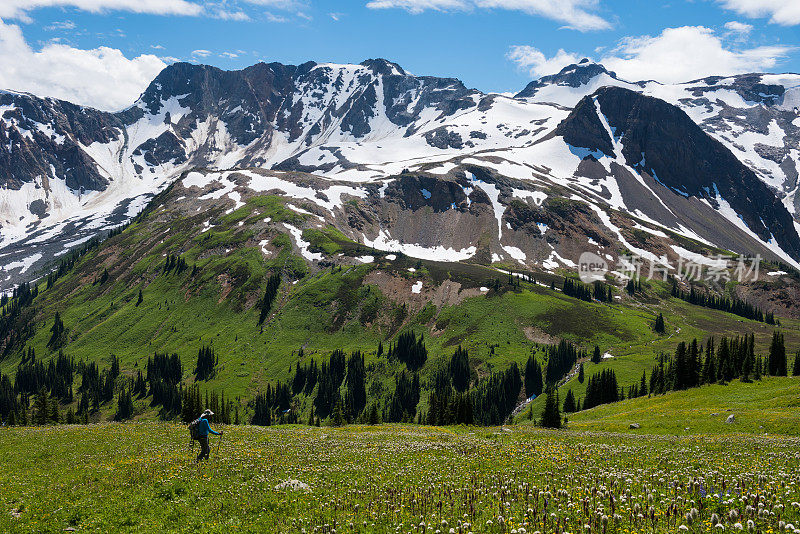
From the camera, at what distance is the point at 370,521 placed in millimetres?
14828

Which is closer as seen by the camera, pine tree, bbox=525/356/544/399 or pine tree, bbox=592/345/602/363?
pine tree, bbox=525/356/544/399

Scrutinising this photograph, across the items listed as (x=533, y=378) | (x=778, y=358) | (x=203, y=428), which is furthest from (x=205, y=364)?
(x=778, y=358)

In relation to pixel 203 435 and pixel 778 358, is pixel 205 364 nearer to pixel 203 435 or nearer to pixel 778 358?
pixel 203 435

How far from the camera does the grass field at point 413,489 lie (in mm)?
13156

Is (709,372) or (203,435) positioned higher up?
(203,435)

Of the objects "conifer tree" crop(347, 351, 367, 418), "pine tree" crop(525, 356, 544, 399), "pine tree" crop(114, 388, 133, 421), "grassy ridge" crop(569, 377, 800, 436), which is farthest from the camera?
"pine tree" crop(114, 388, 133, 421)

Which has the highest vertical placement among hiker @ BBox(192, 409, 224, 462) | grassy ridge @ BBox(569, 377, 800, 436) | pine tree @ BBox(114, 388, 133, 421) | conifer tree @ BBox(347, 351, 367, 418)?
hiker @ BBox(192, 409, 224, 462)

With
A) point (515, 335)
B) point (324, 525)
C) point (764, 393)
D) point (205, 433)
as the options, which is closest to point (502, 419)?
point (515, 335)

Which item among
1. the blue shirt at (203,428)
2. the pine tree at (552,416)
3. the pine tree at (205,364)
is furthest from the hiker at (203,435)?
the pine tree at (205,364)

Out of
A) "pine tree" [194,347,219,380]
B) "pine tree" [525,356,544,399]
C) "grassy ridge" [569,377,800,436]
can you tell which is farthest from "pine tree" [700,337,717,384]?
"pine tree" [194,347,219,380]

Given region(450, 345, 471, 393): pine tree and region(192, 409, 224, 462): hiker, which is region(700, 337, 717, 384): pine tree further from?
region(192, 409, 224, 462): hiker

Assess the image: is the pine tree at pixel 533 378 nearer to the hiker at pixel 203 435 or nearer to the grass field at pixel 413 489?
the grass field at pixel 413 489

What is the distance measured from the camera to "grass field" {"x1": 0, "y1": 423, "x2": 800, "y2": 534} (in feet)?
43.2

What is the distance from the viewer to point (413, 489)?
711 inches
